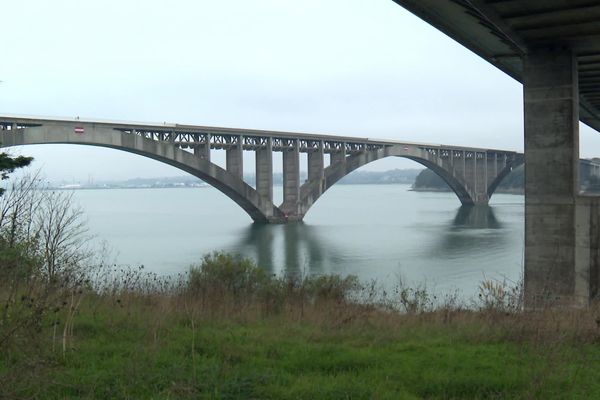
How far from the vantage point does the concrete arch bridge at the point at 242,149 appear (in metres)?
37.2

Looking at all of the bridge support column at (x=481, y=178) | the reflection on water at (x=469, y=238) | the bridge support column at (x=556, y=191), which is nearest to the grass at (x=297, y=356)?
the bridge support column at (x=556, y=191)

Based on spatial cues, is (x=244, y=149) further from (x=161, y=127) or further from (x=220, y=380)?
(x=220, y=380)

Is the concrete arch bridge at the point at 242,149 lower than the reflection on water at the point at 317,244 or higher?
higher

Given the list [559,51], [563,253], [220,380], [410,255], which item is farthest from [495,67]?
[410,255]

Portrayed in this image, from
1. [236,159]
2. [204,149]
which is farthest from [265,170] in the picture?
[204,149]

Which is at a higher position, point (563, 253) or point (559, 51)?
point (559, 51)

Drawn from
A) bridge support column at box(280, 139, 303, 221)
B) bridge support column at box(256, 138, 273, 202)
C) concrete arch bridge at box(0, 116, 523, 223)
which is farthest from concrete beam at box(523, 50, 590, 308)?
bridge support column at box(280, 139, 303, 221)

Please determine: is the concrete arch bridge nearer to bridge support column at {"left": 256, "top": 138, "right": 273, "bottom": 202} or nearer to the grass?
bridge support column at {"left": 256, "top": 138, "right": 273, "bottom": 202}

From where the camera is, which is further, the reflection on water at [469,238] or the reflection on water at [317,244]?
the reflection on water at [469,238]

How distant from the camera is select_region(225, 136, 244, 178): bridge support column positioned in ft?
155

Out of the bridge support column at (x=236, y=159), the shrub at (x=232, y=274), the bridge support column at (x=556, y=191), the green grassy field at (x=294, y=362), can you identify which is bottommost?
the shrub at (x=232, y=274)

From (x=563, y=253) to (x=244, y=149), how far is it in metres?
38.1

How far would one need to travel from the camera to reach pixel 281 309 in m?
8.30

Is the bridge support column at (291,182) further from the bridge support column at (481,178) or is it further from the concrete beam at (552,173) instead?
the concrete beam at (552,173)
